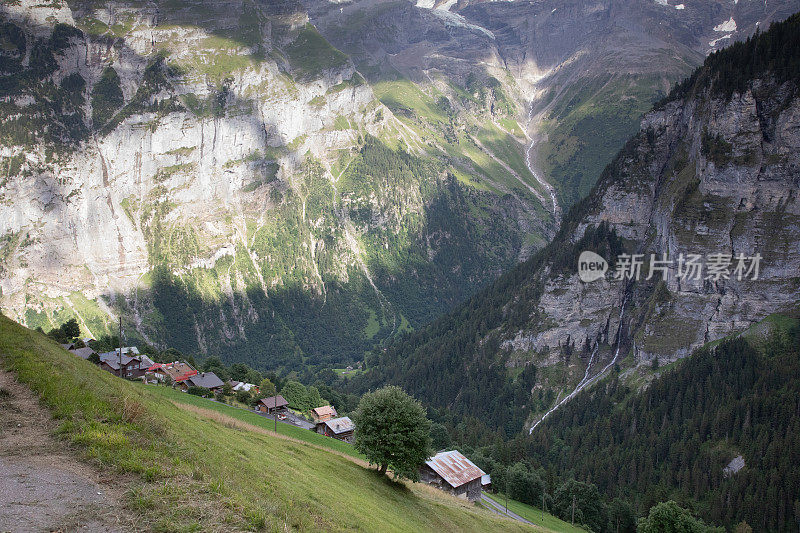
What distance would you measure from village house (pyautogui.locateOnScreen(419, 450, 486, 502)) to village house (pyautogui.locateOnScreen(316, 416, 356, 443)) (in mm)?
18133

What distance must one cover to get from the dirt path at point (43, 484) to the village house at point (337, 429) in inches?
2521

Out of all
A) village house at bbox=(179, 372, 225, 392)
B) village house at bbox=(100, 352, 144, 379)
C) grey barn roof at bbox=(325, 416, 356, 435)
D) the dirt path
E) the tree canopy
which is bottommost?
grey barn roof at bbox=(325, 416, 356, 435)

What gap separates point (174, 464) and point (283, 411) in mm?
71032

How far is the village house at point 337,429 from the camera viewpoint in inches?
3147

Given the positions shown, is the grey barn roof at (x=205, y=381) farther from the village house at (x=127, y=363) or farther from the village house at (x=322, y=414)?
the village house at (x=322, y=414)

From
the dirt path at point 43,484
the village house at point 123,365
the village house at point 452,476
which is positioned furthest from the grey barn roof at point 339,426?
the dirt path at point 43,484

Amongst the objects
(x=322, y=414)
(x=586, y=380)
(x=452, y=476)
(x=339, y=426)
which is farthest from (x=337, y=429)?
(x=586, y=380)

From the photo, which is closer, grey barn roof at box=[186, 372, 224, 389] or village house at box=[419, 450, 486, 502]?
village house at box=[419, 450, 486, 502]

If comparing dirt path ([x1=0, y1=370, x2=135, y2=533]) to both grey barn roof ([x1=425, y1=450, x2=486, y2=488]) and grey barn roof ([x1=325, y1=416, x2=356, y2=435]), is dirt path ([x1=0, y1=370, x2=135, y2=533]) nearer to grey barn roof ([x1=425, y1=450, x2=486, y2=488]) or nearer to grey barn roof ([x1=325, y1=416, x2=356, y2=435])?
grey barn roof ([x1=425, y1=450, x2=486, y2=488])

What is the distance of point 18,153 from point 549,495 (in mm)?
217291

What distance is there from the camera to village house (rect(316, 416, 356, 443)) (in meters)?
79.9

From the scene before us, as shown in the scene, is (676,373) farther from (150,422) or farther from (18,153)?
(18,153)

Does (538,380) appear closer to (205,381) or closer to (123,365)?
(205,381)

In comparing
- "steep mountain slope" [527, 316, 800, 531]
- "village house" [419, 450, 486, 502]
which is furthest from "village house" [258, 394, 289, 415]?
"steep mountain slope" [527, 316, 800, 531]
